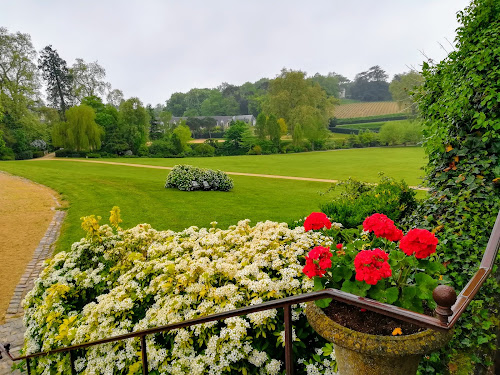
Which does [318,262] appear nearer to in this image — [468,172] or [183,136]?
[468,172]

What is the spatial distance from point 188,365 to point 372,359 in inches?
63.2

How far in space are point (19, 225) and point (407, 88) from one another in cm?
1101

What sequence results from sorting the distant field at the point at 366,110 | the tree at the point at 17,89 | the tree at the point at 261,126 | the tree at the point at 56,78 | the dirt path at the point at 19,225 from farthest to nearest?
the distant field at the point at 366,110
the tree at the point at 261,126
the tree at the point at 56,78
the tree at the point at 17,89
the dirt path at the point at 19,225

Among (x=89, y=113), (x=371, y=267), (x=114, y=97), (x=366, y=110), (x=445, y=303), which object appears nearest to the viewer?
(x=445, y=303)

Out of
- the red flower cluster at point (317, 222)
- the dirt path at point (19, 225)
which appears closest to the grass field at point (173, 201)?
the dirt path at point (19, 225)

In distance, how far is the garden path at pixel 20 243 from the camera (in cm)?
519

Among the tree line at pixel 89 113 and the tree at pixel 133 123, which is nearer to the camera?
the tree line at pixel 89 113

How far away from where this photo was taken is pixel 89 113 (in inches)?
1348

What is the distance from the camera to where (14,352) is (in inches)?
173

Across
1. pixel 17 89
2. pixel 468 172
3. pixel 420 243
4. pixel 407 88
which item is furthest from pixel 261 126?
pixel 420 243

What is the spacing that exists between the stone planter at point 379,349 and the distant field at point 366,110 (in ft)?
271

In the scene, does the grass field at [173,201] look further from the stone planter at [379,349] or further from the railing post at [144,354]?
the stone planter at [379,349]

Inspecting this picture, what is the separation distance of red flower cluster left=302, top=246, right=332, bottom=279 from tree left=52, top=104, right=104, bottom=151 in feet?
123

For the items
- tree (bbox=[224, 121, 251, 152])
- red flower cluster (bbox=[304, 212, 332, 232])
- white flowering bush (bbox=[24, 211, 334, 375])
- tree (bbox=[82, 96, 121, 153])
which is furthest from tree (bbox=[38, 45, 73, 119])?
red flower cluster (bbox=[304, 212, 332, 232])
